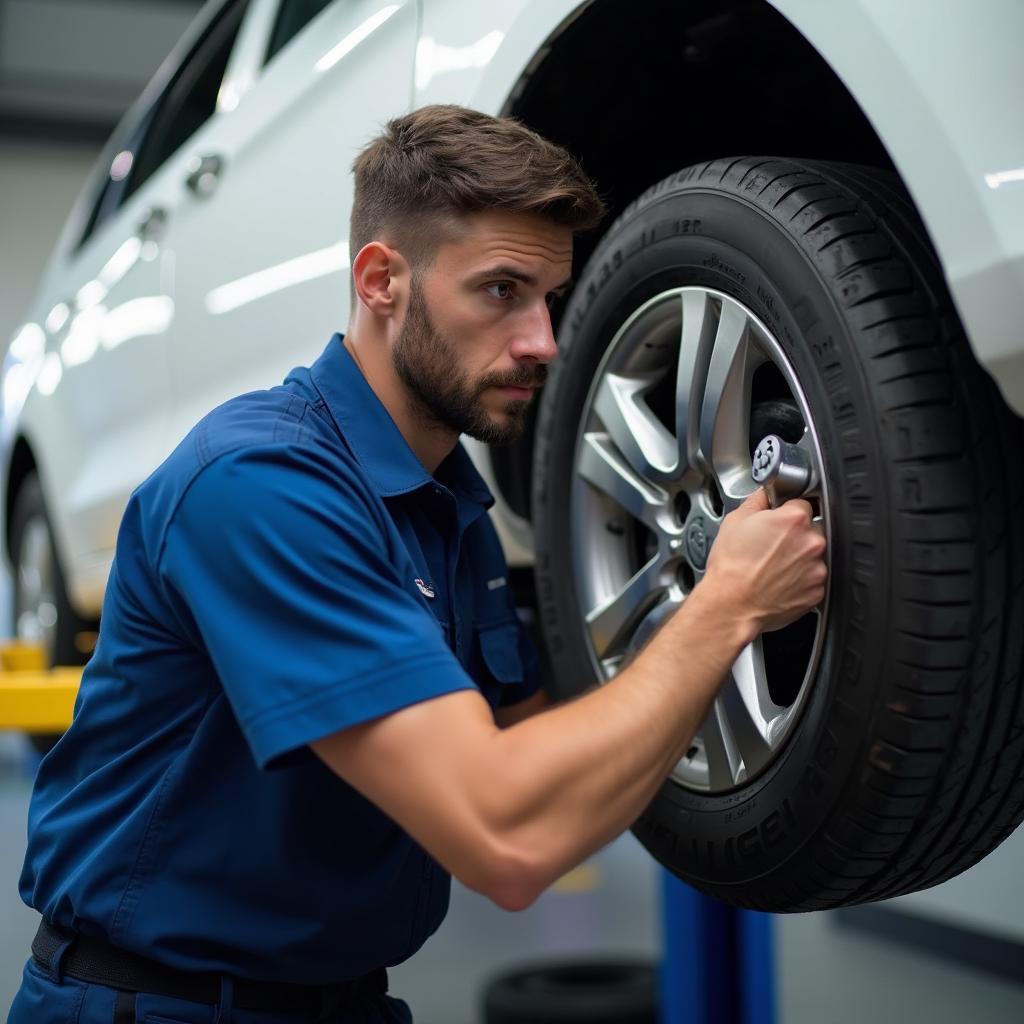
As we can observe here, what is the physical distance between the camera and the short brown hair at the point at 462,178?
1.05 metres

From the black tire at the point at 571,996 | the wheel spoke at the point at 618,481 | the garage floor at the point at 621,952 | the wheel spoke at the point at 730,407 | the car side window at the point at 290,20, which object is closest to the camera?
the wheel spoke at the point at 730,407

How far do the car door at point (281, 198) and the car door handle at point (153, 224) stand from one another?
0.18 ft

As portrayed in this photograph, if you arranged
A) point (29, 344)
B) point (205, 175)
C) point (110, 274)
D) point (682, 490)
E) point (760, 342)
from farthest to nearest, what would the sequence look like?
1. point (29, 344)
2. point (110, 274)
3. point (205, 175)
4. point (682, 490)
5. point (760, 342)

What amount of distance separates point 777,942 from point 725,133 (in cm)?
116

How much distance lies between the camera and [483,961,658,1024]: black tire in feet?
7.34

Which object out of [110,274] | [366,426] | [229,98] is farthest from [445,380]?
[110,274]

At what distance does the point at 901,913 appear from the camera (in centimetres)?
249

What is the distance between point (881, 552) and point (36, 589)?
2413mm

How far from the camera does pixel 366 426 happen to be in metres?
1.09

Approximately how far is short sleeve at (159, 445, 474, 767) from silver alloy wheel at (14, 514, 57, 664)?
1.83 meters

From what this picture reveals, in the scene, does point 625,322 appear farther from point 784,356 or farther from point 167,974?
point 167,974

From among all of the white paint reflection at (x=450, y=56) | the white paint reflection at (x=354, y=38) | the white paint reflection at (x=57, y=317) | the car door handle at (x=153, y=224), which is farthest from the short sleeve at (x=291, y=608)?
the white paint reflection at (x=57, y=317)

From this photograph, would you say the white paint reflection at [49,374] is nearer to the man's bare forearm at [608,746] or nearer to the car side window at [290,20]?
the car side window at [290,20]

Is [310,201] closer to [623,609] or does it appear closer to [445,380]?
[445,380]
